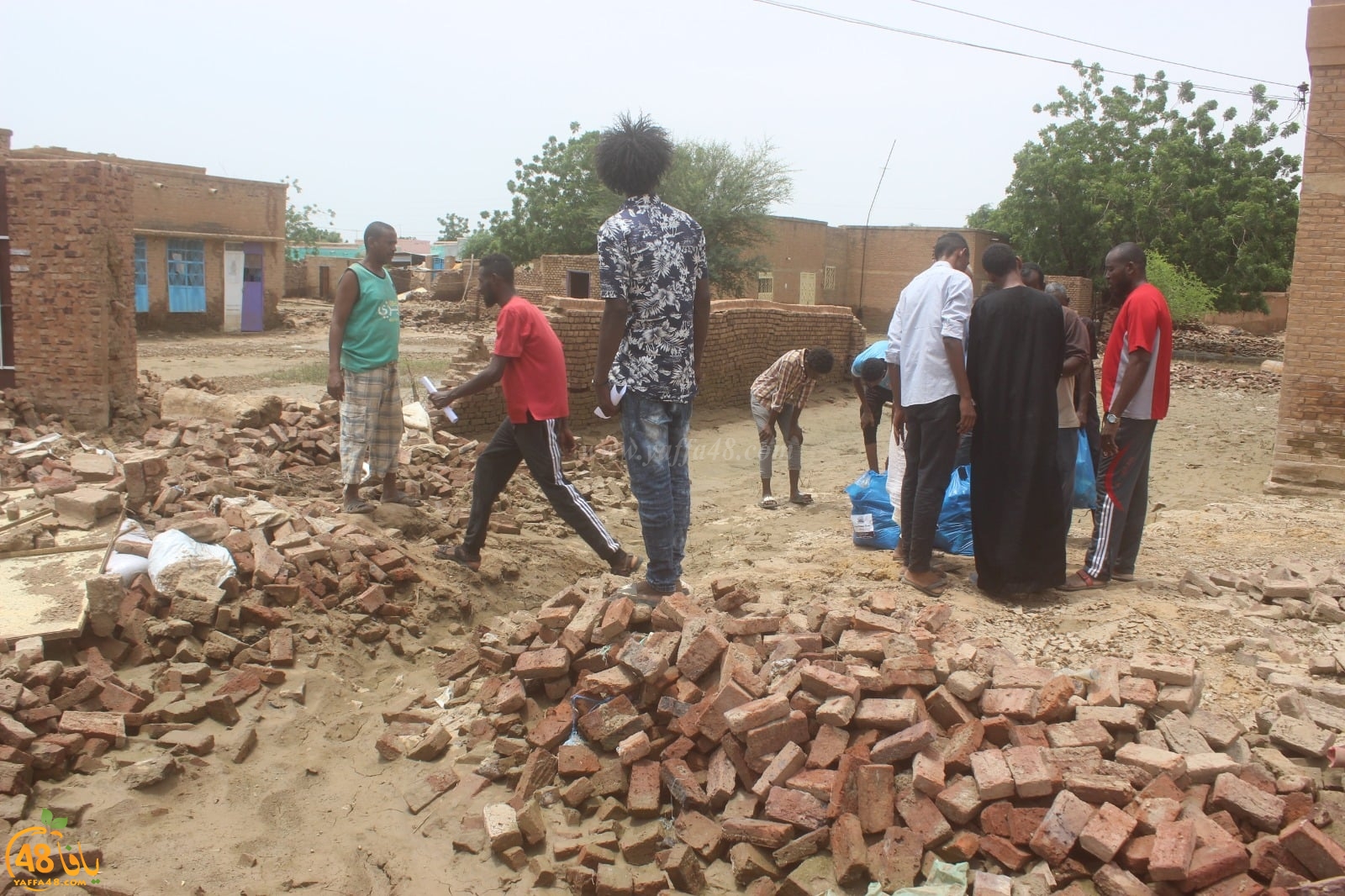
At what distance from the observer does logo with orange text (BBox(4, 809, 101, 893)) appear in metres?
2.81

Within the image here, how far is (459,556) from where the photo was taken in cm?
538

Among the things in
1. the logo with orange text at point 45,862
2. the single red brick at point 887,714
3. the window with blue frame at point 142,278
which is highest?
the window with blue frame at point 142,278

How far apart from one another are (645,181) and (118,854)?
2842mm

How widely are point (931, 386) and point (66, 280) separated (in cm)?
725

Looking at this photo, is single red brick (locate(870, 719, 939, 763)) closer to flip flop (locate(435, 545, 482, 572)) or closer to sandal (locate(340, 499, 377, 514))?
flip flop (locate(435, 545, 482, 572))

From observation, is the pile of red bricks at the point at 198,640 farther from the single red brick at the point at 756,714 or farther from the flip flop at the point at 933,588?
the flip flop at the point at 933,588

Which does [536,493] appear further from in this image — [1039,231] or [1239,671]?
[1039,231]

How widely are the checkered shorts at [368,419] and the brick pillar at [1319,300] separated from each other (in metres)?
7.40

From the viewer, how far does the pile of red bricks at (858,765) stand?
2699 millimetres

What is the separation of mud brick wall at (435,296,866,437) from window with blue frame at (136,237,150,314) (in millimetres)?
13499

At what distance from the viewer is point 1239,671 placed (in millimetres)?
3691

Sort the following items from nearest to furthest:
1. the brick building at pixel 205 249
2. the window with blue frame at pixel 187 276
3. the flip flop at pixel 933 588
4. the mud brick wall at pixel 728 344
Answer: the flip flop at pixel 933 588 → the mud brick wall at pixel 728 344 → the brick building at pixel 205 249 → the window with blue frame at pixel 187 276

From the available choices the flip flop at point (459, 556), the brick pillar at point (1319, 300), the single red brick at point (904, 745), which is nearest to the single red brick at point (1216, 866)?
the single red brick at point (904, 745)

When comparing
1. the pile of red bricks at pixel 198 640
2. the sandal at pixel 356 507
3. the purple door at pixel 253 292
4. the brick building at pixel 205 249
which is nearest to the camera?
the pile of red bricks at pixel 198 640
